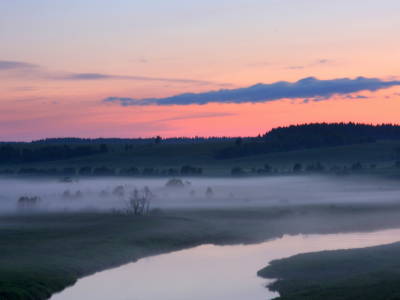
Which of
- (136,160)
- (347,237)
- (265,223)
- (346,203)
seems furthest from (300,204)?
(136,160)

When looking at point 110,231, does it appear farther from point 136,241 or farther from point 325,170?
point 325,170

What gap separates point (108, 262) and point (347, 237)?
90.1ft

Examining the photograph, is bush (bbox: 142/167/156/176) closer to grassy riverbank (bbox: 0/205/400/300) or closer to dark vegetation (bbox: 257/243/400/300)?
grassy riverbank (bbox: 0/205/400/300)

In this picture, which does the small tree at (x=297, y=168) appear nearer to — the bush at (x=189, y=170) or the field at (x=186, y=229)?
the field at (x=186, y=229)

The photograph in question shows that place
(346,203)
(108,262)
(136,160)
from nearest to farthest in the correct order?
(108,262) < (346,203) < (136,160)

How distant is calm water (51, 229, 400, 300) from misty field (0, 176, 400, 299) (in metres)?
1.77

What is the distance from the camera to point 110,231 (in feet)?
172

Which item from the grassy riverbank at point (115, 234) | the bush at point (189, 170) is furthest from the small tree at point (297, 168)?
the grassy riverbank at point (115, 234)

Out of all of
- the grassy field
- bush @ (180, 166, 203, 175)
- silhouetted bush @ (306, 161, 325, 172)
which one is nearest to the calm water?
silhouetted bush @ (306, 161, 325, 172)

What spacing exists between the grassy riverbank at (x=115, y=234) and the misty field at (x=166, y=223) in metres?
0.08

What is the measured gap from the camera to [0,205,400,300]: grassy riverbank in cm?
3288

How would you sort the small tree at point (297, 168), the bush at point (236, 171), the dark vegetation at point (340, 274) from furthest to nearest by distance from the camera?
the bush at point (236, 171)
the small tree at point (297, 168)
the dark vegetation at point (340, 274)

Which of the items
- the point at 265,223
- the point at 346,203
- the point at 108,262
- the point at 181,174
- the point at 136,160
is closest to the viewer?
the point at 108,262

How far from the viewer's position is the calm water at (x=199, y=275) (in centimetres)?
3047
